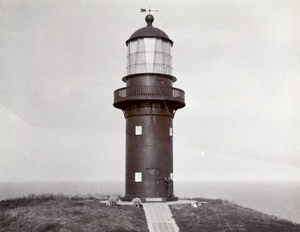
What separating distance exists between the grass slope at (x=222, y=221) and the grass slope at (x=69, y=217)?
1714mm

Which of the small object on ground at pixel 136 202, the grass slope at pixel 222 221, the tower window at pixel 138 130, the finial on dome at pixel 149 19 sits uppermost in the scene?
the finial on dome at pixel 149 19

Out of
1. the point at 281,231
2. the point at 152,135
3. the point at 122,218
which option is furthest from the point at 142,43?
the point at 281,231

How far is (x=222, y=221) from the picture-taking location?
16.8 metres

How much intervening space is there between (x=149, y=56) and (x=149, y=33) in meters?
1.26

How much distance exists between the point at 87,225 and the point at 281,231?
24.2ft

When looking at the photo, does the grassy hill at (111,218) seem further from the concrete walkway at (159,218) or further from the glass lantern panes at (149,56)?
the glass lantern panes at (149,56)

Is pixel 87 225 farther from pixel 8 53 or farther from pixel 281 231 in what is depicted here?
pixel 8 53

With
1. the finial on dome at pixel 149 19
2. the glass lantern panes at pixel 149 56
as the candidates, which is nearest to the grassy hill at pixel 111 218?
the glass lantern panes at pixel 149 56

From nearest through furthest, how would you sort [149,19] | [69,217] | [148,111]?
[69,217] < [148,111] < [149,19]

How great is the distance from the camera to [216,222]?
16.7 m

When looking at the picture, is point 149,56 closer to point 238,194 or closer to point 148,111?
point 148,111

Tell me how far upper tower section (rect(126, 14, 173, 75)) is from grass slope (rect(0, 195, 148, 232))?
7.83 m

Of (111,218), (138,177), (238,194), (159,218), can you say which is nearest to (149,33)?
(138,177)

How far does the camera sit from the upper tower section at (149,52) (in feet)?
75.3
